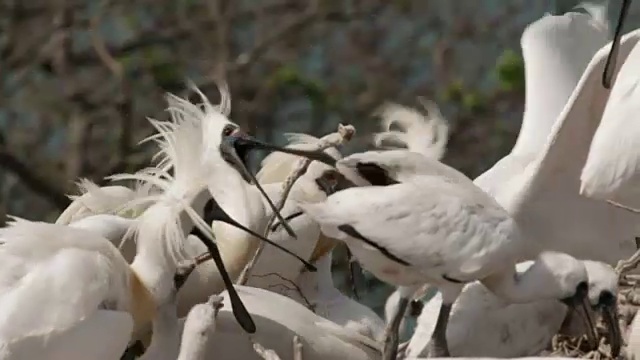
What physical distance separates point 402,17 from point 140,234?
4813 millimetres

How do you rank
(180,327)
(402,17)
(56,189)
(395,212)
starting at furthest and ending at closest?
(402,17), (56,189), (180,327), (395,212)

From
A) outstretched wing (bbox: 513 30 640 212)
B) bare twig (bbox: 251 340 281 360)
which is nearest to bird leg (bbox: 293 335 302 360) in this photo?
bare twig (bbox: 251 340 281 360)

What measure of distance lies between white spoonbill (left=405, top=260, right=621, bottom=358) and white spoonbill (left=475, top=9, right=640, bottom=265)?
0.17m

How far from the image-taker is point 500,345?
12.6ft

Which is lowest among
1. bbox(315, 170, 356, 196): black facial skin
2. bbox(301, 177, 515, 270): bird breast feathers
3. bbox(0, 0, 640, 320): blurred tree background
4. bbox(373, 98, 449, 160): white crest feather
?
bbox(0, 0, 640, 320): blurred tree background

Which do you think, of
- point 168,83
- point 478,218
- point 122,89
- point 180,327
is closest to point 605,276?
point 478,218

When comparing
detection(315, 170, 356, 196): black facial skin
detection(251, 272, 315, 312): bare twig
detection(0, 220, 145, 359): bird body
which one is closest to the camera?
detection(0, 220, 145, 359): bird body

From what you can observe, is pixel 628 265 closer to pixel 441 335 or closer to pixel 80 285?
pixel 441 335

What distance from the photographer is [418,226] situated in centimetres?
330

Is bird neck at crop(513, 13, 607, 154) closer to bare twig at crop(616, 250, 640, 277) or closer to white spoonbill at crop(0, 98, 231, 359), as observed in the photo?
bare twig at crop(616, 250, 640, 277)

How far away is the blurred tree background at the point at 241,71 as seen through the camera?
23.6 ft

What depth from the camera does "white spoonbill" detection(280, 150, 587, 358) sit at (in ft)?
10.8

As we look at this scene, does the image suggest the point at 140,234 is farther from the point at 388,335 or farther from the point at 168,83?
the point at 168,83

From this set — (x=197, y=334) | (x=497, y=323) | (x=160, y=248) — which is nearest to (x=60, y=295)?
(x=197, y=334)
